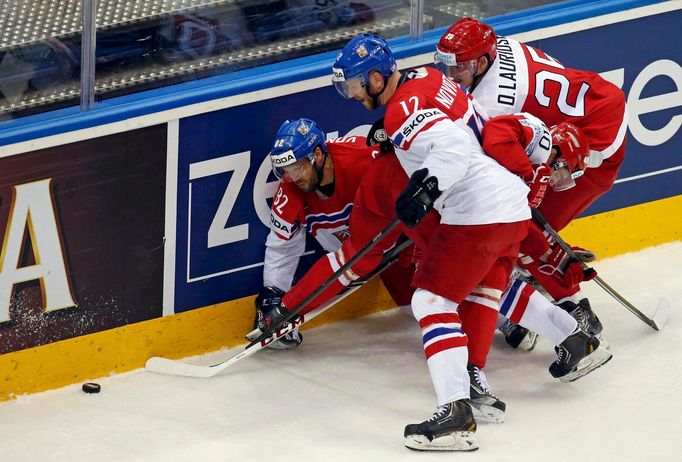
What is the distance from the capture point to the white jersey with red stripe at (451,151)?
14.5 ft

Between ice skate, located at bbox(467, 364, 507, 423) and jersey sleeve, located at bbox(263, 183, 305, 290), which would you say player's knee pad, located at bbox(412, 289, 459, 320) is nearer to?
ice skate, located at bbox(467, 364, 507, 423)

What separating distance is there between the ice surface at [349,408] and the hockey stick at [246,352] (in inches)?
1.4

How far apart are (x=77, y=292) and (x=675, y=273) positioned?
8.08ft

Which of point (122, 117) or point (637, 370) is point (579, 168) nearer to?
point (637, 370)

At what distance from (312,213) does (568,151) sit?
3.14 feet

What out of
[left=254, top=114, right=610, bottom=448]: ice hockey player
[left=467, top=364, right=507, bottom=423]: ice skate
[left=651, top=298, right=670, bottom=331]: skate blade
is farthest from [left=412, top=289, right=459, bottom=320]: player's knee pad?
[left=651, top=298, right=670, bottom=331]: skate blade

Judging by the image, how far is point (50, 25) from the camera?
493 cm

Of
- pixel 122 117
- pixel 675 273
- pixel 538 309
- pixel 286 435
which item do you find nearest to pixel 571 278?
pixel 538 309

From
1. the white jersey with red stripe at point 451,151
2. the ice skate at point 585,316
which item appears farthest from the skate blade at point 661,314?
the white jersey with red stripe at point 451,151

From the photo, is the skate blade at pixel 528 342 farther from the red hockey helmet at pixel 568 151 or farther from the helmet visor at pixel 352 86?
the helmet visor at pixel 352 86

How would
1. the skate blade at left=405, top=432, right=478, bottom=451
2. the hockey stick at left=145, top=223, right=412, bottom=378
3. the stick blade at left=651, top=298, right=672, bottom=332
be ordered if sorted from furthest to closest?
the stick blade at left=651, top=298, right=672, bottom=332 → the hockey stick at left=145, top=223, right=412, bottom=378 → the skate blade at left=405, top=432, right=478, bottom=451

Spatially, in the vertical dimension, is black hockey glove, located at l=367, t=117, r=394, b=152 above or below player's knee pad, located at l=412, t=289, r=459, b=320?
above

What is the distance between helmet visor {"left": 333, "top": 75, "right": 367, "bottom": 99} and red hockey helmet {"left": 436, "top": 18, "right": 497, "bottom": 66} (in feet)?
1.58

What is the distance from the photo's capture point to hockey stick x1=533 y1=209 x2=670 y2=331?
524 cm
